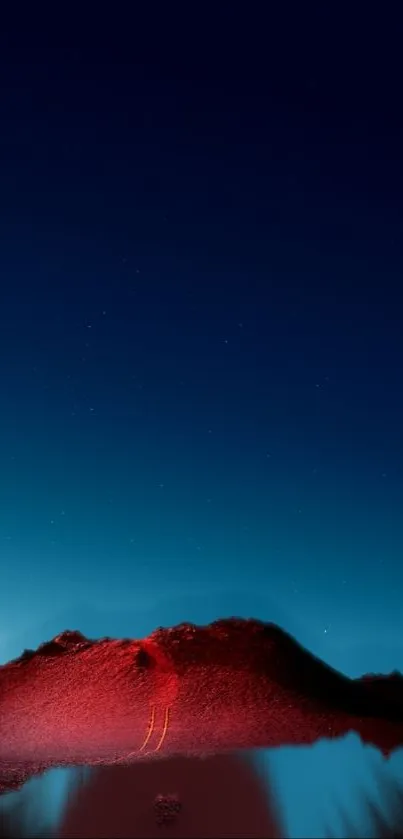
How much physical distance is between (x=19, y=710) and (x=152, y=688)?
177 inches

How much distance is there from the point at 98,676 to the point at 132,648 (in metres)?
1.47

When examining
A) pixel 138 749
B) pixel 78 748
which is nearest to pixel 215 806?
pixel 138 749

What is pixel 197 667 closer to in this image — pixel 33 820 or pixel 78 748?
pixel 78 748

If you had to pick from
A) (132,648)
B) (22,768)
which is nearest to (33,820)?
(22,768)

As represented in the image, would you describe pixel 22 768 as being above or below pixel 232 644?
below

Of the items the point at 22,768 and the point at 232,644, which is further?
the point at 232,644

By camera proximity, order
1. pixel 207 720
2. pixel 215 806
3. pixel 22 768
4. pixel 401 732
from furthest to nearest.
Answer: pixel 401 732, pixel 207 720, pixel 22 768, pixel 215 806

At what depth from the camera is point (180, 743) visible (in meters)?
17.2

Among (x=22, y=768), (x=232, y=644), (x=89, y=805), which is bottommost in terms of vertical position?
(x=22, y=768)

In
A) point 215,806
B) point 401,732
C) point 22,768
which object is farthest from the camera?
point 401,732

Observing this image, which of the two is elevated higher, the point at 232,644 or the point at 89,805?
the point at 232,644

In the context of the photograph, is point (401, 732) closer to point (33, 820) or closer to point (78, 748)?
point (78, 748)

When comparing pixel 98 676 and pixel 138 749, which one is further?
pixel 98 676

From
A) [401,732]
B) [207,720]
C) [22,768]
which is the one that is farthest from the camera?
[401,732]
